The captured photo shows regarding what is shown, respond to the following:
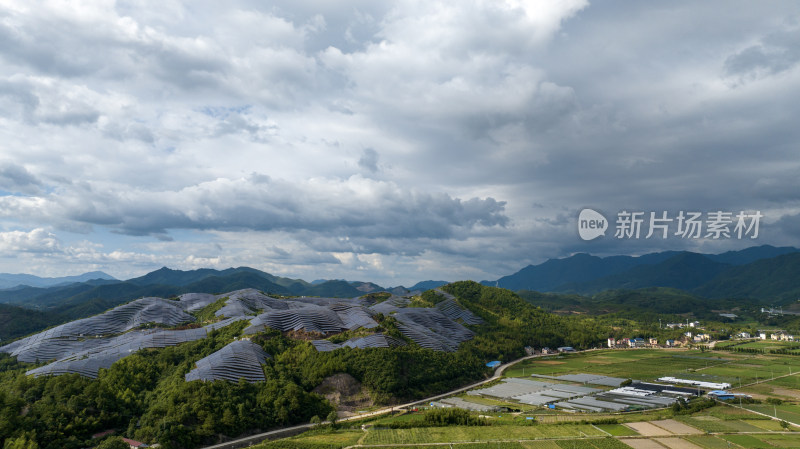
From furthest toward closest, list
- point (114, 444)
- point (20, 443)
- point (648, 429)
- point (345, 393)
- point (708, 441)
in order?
1. point (345, 393)
2. point (648, 429)
3. point (708, 441)
4. point (114, 444)
5. point (20, 443)

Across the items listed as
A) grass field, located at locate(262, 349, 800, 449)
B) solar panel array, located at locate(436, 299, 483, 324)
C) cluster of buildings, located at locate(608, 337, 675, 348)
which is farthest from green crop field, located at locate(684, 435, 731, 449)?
cluster of buildings, located at locate(608, 337, 675, 348)

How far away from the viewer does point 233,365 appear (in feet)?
223

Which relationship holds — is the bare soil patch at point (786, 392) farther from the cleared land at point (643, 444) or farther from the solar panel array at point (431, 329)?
the solar panel array at point (431, 329)

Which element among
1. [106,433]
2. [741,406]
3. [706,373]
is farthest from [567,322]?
[106,433]

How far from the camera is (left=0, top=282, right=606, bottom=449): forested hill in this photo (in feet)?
170

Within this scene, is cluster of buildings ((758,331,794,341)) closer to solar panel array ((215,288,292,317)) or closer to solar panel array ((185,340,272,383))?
solar panel array ((215,288,292,317))

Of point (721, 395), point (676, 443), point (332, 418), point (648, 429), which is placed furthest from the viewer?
point (721, 395)

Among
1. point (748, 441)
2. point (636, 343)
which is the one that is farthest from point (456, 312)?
point (748, 441)

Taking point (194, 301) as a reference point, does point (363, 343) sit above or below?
below

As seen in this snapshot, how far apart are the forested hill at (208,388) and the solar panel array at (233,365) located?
1.47 meters

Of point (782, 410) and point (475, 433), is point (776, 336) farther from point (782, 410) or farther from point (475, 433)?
point (475, 433)

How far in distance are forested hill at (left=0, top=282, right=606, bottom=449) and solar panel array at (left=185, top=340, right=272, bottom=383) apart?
1.47 m

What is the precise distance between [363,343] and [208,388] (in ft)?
104

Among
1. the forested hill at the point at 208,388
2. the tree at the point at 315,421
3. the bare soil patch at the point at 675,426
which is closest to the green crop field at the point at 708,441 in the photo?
the bare soil patch at the point at 675,426
